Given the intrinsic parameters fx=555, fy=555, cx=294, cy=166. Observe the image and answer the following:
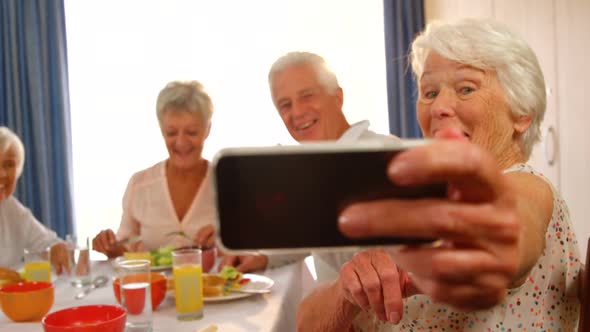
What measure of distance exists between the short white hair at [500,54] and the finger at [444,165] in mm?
593

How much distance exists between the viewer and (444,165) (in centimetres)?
41

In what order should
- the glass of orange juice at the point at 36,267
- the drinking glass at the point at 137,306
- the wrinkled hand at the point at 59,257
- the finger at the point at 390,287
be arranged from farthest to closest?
the wrinkled hand at the point at 59,257 < the glass of orange juice at the point at 36,267 < the drinking glass at the point at 137,306 < the finger at the point at 390,287

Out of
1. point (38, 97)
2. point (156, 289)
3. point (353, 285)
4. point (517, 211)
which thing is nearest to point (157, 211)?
point (156, 289)

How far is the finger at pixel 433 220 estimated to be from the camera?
0.43 metres

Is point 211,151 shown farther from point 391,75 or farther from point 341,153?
point 341,153

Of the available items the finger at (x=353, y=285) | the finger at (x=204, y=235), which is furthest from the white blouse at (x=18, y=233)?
the finger at (x=353, y=285)

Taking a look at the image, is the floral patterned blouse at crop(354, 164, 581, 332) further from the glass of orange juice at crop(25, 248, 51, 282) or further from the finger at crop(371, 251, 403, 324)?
the glass of orange juice at crop(25, 248, 51, 282)

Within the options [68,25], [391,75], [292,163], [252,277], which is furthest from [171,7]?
[292,163]

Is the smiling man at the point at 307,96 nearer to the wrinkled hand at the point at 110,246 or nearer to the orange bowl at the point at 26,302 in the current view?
the wrinkled hand at the point at 110,246

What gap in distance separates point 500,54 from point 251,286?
989 mm

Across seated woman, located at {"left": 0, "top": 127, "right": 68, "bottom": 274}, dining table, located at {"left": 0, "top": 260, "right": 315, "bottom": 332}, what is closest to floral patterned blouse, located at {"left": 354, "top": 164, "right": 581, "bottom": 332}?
dining table, located at {"left": 0, "top": 260, "right": 315, "bottom": 332}

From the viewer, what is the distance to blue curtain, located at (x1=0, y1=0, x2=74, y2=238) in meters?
3.76

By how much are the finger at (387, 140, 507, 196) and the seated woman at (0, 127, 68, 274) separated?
7.12 feet

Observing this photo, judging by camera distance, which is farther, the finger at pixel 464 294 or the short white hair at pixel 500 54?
the short white hair at pixel 500 54
